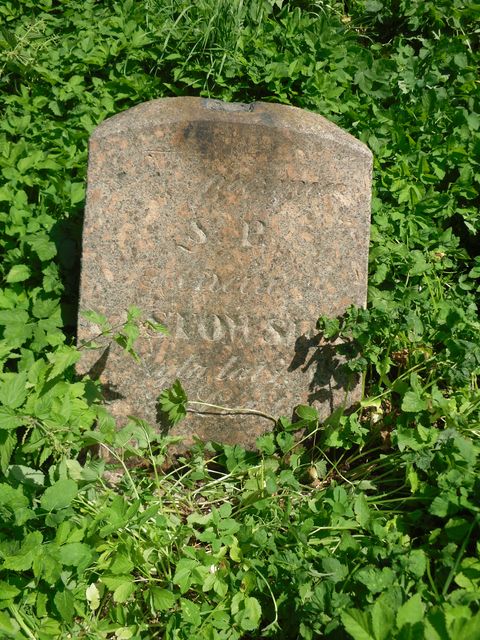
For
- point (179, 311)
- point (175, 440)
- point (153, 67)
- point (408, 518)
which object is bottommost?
point (175, 440)

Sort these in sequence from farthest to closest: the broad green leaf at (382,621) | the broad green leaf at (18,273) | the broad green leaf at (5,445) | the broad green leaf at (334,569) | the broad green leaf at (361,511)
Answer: the broad green leaf at (18,273) < the broad green leaf at (361,511) < the broad green leaf at (5,445) < the broad green leaf at (334,569) < the broad green leaf at (382,621)

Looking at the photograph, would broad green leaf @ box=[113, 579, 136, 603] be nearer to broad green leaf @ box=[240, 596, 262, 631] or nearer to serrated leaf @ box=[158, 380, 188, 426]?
broad green leaf @ box=[240, 596, 262, 631]

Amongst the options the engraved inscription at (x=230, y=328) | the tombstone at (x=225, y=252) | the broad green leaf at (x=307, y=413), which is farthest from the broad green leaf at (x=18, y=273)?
→ the broad green leaf at (x=307, y=413)

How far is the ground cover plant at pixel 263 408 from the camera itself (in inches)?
84.3

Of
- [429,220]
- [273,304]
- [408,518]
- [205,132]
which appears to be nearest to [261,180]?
[205,132]

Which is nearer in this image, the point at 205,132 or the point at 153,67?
the point at 205,132

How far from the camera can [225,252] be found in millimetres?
2797

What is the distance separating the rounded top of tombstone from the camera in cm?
269

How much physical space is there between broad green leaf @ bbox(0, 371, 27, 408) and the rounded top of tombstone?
3.21 ft

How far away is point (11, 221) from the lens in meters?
3.15

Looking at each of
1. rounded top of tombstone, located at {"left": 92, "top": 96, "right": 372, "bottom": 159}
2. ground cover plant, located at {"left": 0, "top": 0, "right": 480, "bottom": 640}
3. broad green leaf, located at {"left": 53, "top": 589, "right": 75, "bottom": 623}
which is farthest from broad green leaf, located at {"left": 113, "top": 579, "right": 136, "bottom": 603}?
rounded top of tombstone, located at {"left": 92, "top": 96, "right": 372, "bottom": 159}

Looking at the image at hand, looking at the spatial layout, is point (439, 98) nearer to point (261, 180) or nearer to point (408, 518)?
point (261, 180)

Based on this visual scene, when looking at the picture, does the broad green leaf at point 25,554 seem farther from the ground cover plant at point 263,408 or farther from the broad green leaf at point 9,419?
the broad green leaf at point 9,419

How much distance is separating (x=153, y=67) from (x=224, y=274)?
167 centimetres
